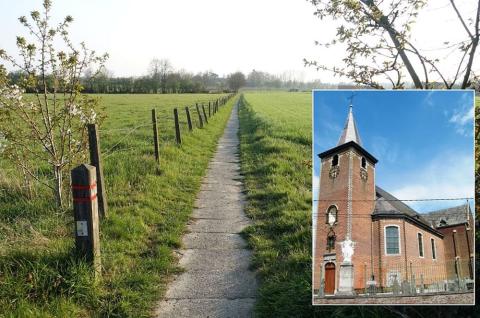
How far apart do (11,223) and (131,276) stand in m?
2.41

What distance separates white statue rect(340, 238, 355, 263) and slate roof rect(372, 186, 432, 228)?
226 mm

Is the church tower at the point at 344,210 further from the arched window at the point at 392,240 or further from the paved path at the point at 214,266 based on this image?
the paved path at the point at 214,266

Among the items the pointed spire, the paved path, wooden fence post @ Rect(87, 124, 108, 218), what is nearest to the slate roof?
the pointed spire

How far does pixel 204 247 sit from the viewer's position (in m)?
5.97

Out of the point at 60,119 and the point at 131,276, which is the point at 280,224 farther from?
the point at 60,119

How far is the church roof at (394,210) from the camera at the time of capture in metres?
2.74

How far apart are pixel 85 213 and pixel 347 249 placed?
A: 9.27ft

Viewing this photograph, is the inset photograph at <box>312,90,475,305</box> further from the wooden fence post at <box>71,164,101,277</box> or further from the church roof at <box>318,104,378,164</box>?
the wooden fence post at <box>71,164,101,277</box>

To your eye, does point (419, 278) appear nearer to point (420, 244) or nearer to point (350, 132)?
point (420, 244)

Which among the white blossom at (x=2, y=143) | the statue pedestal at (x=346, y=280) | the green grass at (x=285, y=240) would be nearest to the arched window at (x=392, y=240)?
the statue pedestal at (x=346, y=280)

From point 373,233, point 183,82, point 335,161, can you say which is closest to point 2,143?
point 335,161

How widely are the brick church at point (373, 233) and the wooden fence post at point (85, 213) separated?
2560 mm

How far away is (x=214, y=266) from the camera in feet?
17.6

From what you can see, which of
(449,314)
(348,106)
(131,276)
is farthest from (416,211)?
(131,276)
